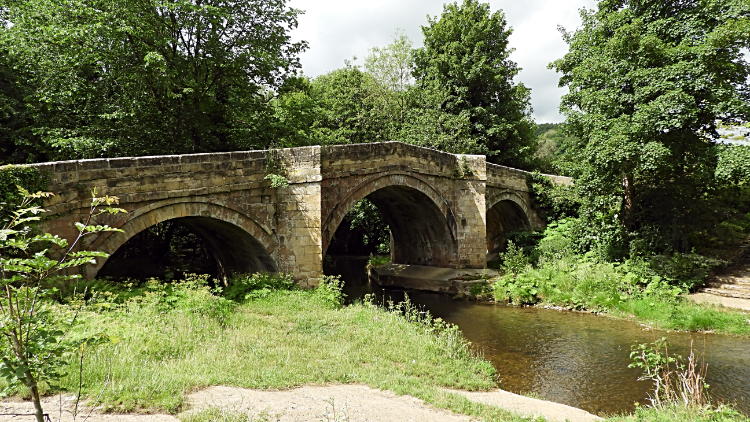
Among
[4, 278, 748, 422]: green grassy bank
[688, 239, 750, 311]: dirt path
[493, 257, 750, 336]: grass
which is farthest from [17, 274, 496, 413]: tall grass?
[688, 239, 750, 311]: dirt path

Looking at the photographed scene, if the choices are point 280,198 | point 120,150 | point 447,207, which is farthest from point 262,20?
point 447,207

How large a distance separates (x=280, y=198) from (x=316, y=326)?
4.10 metres

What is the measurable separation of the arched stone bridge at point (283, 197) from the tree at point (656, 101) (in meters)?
4.55

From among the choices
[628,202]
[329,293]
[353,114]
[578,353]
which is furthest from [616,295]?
[353,114]

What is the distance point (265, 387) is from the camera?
16.5 ft

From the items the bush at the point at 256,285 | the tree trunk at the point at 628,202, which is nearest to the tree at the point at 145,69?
the bush at the point at 256,285

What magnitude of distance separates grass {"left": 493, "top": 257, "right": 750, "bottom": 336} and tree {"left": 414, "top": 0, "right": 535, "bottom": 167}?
1053 centimetres

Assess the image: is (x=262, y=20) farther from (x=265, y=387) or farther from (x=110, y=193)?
(x=265, y=387)

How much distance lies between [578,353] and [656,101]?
6804 mm

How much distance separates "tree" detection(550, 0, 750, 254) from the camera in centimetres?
1077

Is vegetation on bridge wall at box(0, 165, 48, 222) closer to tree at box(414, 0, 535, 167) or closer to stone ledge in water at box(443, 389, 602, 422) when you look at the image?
stone ledge in water at box(443, 389, 602, 422)

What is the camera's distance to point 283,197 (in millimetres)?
10992

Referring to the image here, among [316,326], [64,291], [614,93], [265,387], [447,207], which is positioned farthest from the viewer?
[447,207]

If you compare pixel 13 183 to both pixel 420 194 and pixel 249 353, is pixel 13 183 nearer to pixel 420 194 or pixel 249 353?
pixel 249 353
